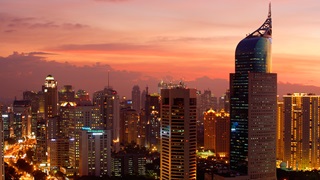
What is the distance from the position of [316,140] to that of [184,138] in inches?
334

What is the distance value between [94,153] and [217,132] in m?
8.77

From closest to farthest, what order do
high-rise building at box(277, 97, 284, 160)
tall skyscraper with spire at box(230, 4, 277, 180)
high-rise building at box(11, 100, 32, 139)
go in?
tall skyscraper with spire at box(230, 4, 277, 180) < high-rise building at box(277, 97, 284, 160) < high-rise building at box(11, 100, 32, 139)

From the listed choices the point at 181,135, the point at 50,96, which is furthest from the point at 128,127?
the point at 181,135

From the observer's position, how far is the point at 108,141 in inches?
657

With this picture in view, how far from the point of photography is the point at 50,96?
26500 millimetres

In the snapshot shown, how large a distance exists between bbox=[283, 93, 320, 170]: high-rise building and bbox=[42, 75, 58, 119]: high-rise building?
43.1 feet

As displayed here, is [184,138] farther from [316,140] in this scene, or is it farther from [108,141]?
[316,140]

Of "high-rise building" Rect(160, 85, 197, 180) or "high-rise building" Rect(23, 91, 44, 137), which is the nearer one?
"high-rise building" Rect(160, 85, 197, 180)

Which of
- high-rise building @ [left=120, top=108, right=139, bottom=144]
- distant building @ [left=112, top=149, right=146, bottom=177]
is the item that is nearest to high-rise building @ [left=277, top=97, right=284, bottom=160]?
distant building @ [left=112, top=149, right=146, bottom=177]

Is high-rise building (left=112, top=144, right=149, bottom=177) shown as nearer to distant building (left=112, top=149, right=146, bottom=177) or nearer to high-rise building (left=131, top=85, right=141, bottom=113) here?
distant building (left=112, top=149, right=146, bottom=177)

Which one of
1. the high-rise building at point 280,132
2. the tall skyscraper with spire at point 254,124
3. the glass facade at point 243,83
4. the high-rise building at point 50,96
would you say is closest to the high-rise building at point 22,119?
the high-rise building at point 50,96

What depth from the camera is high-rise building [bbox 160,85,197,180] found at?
12.6 m

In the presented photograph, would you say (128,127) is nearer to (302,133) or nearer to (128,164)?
(128,164)

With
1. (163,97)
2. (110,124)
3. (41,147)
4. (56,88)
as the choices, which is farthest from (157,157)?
(56,88)
